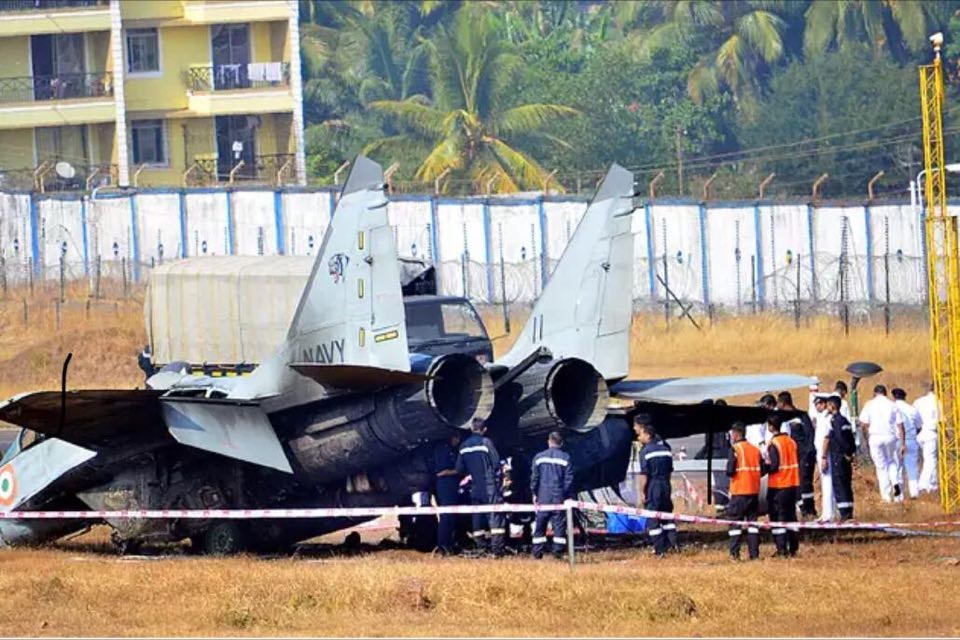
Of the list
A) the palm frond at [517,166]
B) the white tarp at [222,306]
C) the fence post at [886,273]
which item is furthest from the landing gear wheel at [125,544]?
the palm frond at [517,166]

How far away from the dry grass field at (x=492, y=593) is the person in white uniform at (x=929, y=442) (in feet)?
17.3

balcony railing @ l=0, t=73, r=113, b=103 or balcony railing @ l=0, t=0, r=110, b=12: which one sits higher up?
balcony railing @ l=0, t=0, r=110, b=12

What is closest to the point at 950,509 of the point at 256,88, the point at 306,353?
the point at 306,353

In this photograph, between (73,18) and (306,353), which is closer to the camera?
(306,353)

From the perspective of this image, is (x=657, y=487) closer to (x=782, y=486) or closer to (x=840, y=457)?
(x=782, y=486)

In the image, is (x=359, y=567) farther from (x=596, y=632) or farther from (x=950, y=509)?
(x=950, y=509)

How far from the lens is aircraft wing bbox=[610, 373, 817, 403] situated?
74.4 feet

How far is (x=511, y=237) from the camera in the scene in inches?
1922

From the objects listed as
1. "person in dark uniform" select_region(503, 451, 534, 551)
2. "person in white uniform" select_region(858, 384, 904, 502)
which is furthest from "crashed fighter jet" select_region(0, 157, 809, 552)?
"person in white uniform" select_region(858, 384, 904, 502)

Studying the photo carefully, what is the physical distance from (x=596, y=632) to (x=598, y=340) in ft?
26.5

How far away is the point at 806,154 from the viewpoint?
7119 cm

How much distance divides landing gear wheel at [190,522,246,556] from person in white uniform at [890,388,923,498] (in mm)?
9855

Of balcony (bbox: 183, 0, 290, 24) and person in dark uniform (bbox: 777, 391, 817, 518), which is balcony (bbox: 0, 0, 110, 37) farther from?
person in dark uniform (bbox: 777, 391, 817, 518)

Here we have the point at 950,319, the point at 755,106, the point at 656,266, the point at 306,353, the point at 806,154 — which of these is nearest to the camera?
the point at 306,353
